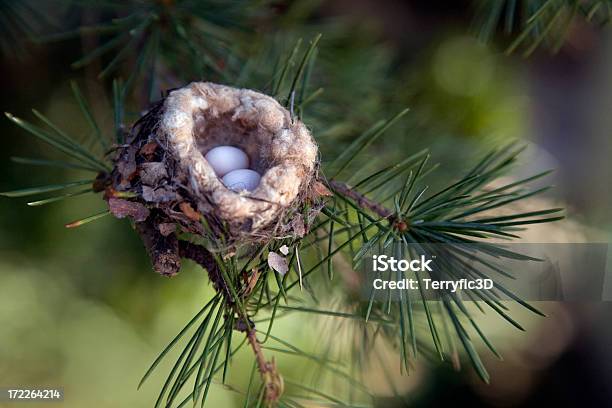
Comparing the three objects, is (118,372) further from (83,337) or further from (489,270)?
(489,270)

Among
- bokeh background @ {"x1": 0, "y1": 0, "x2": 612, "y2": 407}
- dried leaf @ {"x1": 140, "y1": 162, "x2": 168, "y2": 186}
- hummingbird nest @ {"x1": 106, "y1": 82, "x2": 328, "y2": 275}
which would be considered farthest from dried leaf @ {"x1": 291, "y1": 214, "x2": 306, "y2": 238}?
bokeh background @ {"x1": 0, "y1": 0, "x2": 612, "y2": 407}

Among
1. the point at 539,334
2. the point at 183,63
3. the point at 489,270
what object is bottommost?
the point at 539,334

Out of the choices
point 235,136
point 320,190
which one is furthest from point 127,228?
point 320,190

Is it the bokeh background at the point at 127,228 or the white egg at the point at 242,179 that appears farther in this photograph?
the bokeh background at the point at 127,228

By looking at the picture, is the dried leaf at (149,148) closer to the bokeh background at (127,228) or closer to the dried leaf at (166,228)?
the dried leaf at (166,228)

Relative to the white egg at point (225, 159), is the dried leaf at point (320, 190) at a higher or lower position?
lower

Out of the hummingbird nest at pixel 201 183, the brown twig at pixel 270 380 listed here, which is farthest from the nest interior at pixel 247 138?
the brown twig at pixel 270 380

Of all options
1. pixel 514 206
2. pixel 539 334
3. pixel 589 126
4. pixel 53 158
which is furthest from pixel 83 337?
pixel 589 126
